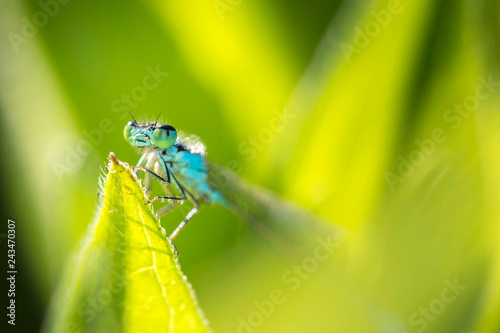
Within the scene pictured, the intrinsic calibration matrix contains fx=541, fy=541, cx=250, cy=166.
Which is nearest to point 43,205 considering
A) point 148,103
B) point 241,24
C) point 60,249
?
point 60,249

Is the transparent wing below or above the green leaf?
above

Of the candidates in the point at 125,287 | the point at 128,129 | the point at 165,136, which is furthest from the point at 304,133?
the point at 125,287

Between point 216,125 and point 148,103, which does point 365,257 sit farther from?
point 148,103

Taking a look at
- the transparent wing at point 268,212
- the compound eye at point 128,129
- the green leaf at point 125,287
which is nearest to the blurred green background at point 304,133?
the compound eye at point 128,129

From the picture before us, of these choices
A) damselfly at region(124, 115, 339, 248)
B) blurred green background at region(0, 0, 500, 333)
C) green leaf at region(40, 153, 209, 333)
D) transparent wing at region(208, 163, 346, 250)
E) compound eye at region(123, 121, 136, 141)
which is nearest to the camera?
green leaf at region(40, 153, 209, 333)

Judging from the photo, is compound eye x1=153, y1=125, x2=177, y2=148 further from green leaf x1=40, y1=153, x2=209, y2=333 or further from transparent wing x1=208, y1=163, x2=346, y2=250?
green leaf x1=40, y1=153, x2=209, y2=333

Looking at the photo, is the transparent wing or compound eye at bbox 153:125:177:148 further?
the transparent wing

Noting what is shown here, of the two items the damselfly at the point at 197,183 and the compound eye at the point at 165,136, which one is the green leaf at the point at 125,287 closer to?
the damselfly at the point at 197,183

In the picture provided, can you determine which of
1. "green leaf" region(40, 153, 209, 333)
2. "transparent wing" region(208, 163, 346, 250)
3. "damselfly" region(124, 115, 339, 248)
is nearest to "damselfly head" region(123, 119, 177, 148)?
"damselfly" region(124, 115, 339, 248)
